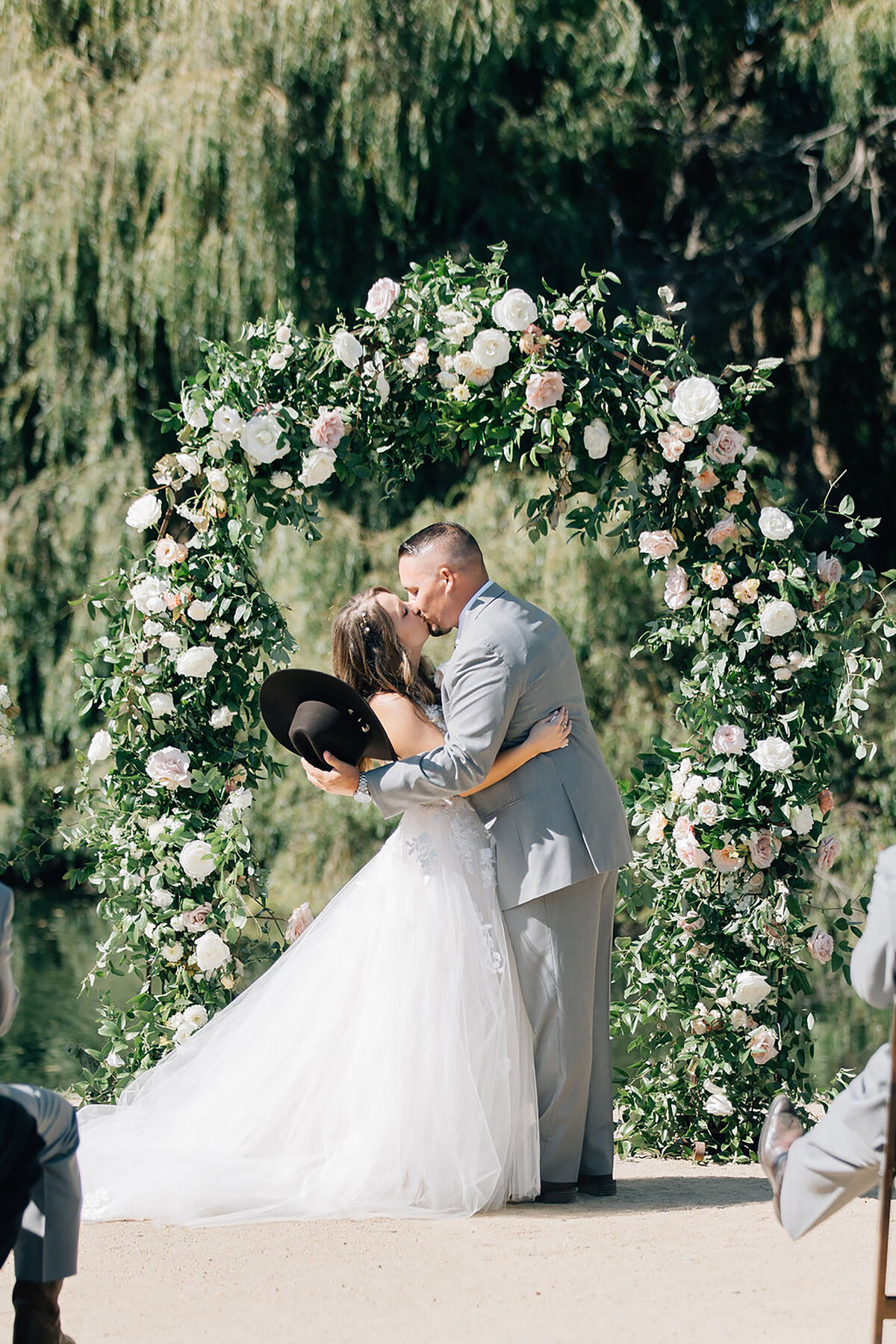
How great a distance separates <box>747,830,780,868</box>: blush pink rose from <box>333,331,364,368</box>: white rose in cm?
204

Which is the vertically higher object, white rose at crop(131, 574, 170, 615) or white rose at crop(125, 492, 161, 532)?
white rose at crop(125, 492, 161, 532)

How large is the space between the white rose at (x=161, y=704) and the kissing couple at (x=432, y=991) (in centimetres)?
69

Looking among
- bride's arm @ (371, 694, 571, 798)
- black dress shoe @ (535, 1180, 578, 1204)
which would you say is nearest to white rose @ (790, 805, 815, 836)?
bride's arm @ (371, 694, 571, 798)

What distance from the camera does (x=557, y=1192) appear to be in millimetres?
3967

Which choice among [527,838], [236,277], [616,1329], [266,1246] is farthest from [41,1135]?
[236,277]

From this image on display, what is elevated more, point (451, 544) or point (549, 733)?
point (451, 544)

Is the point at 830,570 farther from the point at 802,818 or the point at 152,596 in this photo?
the point at 152,596

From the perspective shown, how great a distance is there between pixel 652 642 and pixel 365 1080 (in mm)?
1863

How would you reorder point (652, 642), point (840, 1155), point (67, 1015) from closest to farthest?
1. point (840, 1155)
2. point (652, 642)
3. point (67, 1015)

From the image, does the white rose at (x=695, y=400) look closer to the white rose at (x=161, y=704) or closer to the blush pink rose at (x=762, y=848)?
the blush pink rose at (x=762, y=848)

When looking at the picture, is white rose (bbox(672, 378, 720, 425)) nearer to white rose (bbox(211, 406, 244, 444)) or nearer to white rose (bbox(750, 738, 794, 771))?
white rose (bbox(750, 738, 794, 771))

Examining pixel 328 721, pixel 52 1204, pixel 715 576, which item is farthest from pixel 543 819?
pixel 52 1204

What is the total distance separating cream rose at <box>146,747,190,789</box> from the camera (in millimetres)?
4691

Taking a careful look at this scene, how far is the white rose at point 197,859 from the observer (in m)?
4.63
